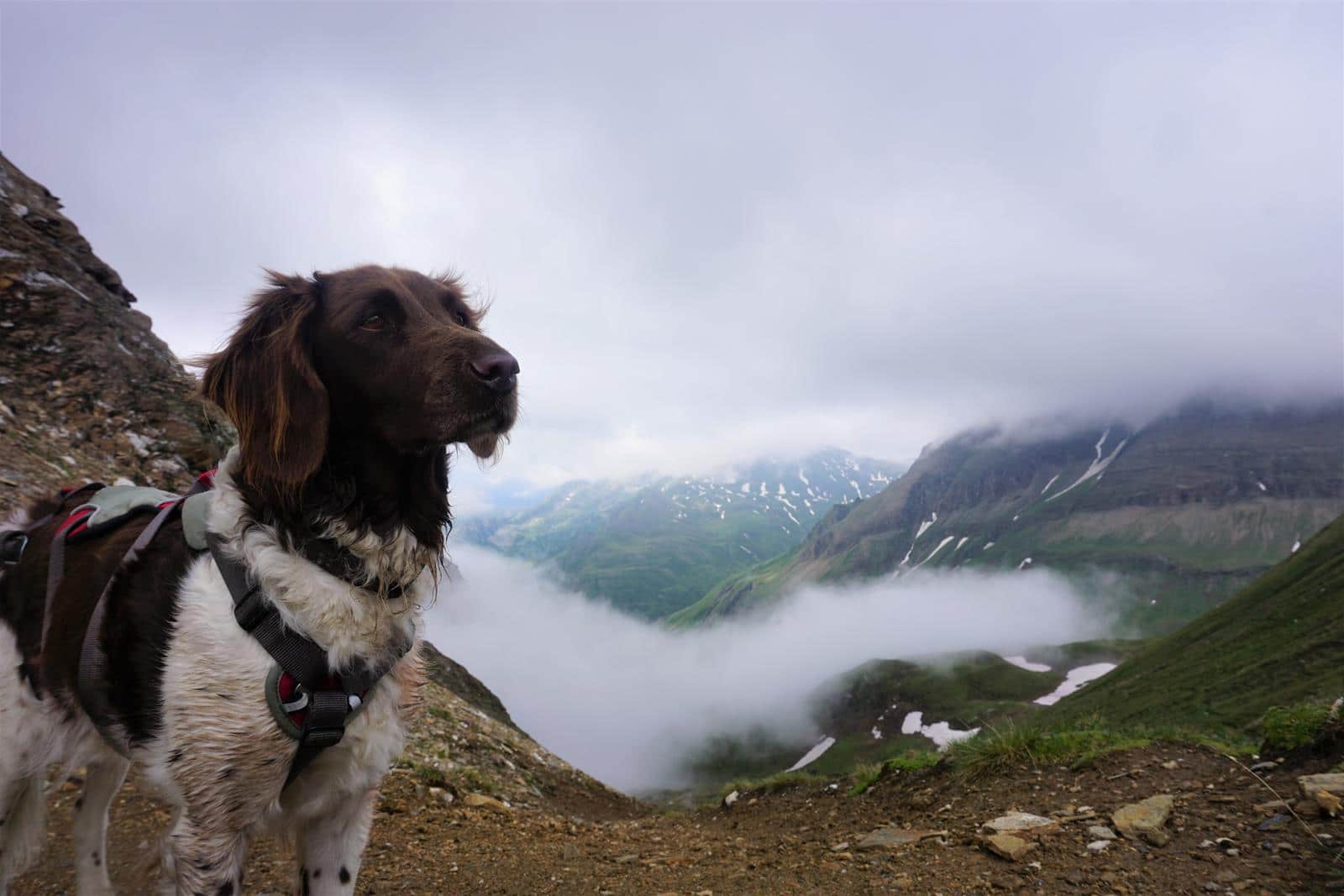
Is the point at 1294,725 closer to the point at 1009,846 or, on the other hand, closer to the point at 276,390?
the point at 1009,846

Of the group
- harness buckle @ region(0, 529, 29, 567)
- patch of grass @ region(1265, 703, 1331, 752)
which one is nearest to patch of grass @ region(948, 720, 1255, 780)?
patch of grass @ region(1265, 703, 1331, 752)

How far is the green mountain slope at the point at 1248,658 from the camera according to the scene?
84688 millimetres

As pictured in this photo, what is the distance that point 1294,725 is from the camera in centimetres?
625

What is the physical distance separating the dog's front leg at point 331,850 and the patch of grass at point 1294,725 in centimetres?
793

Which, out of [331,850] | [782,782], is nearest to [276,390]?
[331,850]

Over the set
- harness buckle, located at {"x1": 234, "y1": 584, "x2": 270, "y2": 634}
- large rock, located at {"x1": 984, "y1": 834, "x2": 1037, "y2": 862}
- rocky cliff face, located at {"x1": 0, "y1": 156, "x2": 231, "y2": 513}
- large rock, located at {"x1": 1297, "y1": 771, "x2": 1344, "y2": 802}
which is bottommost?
large rock, located at {"x1": 984, "y1": 834, "x2": 1037, "y2": 862}

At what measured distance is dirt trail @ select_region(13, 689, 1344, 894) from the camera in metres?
4.86

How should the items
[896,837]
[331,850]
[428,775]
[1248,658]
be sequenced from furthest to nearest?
1. [1248,658]
2. [428,775]
3. [896,837]
4. [331,850]

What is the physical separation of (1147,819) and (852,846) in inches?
102

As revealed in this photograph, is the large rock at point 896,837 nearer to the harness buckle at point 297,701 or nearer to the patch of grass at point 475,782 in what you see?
the harness buckle at point 297,701

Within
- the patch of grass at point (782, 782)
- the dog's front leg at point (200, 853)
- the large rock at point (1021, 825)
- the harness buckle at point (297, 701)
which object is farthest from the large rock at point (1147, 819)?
the dog's front leg at point (200, 853)

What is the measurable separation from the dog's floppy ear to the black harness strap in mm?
502

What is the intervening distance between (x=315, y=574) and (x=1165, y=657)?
Result: 149237 millimetres

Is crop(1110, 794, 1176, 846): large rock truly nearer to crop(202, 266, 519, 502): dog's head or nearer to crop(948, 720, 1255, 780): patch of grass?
crop(948, 720, 1255, 780): patch of grass
